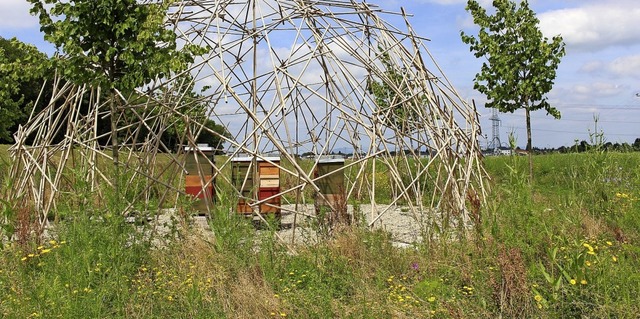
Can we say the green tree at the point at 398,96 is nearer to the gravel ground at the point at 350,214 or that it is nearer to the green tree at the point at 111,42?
the gravel ground at the point at 350,214

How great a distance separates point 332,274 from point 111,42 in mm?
3206

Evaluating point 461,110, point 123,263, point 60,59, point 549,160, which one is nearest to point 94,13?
point 60,59

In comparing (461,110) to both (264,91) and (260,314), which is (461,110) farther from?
(260,314)

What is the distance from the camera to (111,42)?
6082mm

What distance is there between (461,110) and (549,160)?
1099 cm

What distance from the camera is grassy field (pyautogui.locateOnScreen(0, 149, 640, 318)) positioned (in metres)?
3.93

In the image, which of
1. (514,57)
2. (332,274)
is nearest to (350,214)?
(332,274)

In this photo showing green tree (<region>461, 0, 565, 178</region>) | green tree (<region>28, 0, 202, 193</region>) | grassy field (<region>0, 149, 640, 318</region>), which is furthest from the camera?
green tree (<region>461, 0, 565, 178</region>)

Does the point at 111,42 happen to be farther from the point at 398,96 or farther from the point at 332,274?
the point at 398,96

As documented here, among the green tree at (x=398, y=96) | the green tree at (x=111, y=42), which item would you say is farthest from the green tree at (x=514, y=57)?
the green tree at (x=111, y=42)

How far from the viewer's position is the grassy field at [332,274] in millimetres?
3934

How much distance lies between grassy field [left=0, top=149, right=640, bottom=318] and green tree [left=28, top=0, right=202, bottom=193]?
4.61 feet

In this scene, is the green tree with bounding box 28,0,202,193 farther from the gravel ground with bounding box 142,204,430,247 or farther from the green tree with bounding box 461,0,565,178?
the green tree with bounding box 461,0,565,178

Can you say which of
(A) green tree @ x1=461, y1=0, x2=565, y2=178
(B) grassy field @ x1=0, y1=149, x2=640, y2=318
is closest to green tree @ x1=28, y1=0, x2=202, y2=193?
(B) grassy field @ x1=0, y1=149, x2=640, y2=318
